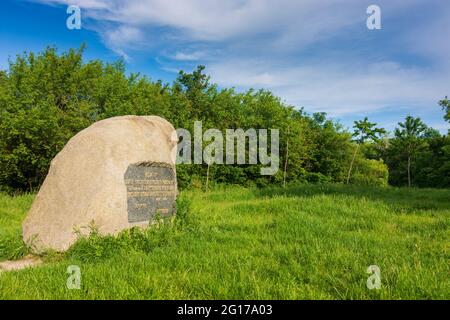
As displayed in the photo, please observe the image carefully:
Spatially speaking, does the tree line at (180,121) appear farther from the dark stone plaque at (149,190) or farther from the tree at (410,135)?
the dark stone plaque at (149,190)

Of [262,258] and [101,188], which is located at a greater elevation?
[101,188]

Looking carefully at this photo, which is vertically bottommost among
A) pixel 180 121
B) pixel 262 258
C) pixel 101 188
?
pixel 262 258

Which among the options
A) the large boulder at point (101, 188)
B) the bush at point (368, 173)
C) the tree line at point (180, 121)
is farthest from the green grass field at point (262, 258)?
the bush at point (368, 173)

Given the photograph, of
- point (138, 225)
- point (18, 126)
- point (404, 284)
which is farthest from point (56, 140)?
point (404, 284)

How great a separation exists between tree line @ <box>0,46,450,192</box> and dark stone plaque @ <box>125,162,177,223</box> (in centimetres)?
1134

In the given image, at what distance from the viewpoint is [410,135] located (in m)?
45.4

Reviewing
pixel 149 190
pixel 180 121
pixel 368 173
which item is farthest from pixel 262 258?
pixel 368 173

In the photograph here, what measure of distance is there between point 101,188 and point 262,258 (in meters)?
3.50

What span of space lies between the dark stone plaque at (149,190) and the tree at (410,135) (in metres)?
42.0

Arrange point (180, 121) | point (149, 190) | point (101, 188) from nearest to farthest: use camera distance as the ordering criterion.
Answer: point (101, 188) < point (149, 190) < point (180, 121)

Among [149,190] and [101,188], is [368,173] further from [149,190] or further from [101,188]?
[101,188]

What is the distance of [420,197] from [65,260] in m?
11.1

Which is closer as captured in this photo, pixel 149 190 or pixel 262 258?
pixel 262 258

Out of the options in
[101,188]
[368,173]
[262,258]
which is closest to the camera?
[262,258]
